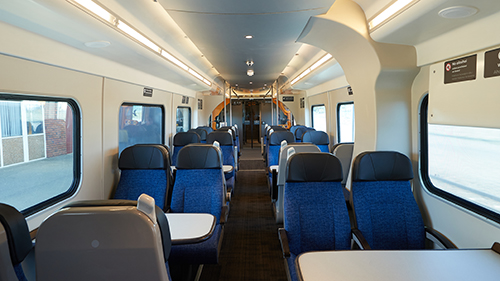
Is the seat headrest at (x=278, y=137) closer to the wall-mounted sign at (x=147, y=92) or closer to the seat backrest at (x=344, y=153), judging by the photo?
the seat backrest at (x=344, y=153)

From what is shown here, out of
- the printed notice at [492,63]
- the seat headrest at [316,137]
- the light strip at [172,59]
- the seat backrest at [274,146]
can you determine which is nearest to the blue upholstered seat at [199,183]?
the light strip at [172,59]

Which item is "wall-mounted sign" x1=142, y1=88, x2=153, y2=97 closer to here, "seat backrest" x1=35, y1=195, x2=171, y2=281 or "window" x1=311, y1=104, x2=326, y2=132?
"seat backrest" x1=35, y1=195, x2=171, y2=281

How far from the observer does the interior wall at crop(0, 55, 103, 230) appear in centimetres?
227

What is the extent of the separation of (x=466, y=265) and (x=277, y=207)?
2810 mm

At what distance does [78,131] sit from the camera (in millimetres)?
3273

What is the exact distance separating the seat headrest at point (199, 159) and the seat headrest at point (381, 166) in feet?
4.94

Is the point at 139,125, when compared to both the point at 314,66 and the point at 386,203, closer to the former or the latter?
the point at 314,66

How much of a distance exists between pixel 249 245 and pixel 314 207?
1.51 m

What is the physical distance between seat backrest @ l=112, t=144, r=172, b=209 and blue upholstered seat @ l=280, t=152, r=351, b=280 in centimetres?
173

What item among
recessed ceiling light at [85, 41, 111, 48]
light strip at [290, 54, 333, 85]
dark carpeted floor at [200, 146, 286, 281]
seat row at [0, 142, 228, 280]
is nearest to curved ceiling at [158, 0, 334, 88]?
light strip at [290, 54, 333, 85]

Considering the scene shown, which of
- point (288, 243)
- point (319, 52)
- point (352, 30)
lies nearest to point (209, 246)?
point (288, 243)

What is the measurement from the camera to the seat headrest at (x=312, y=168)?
8.19 ft

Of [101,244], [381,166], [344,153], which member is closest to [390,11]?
[381,166]

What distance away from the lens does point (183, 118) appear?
29.5ft
